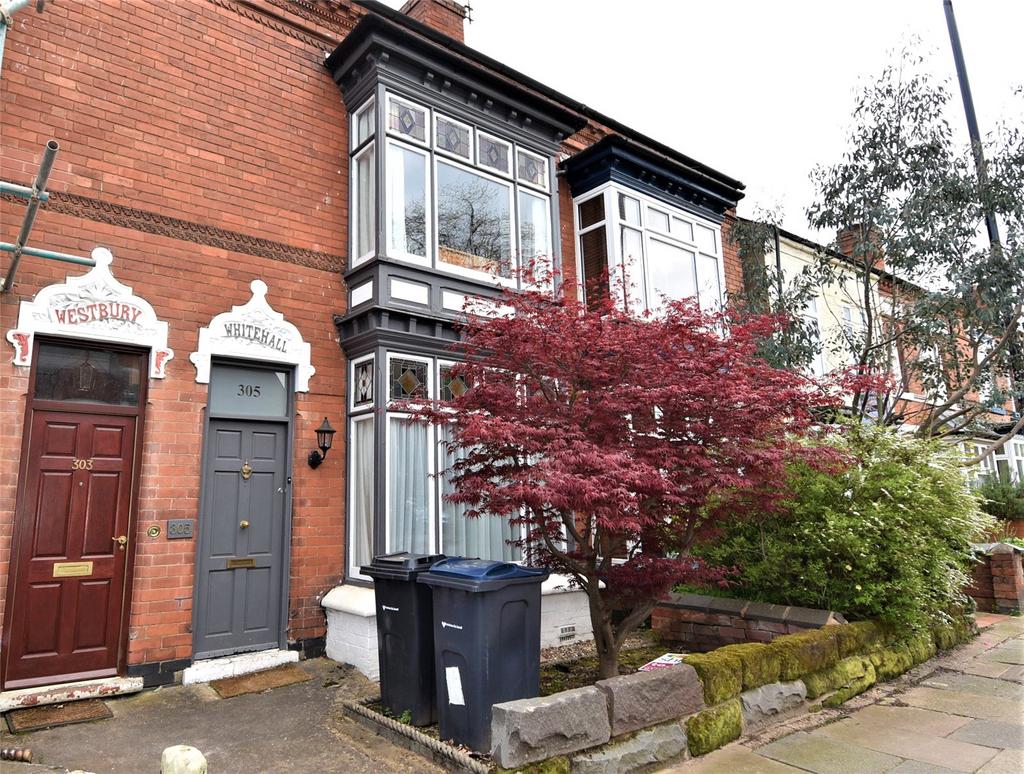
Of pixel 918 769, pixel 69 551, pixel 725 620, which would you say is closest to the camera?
pixel 918 769

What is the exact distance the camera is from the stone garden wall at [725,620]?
20.2 feet

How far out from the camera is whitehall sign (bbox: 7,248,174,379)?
5773 mm

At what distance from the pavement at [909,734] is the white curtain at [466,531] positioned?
3494mm

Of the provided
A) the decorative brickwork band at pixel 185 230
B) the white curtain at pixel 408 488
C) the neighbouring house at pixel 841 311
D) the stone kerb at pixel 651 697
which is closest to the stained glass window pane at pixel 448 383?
the white curtain at pixel 408 488

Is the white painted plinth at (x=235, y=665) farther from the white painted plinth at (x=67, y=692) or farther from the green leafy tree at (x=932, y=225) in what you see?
the green leafy tree at (x=932, y=225)

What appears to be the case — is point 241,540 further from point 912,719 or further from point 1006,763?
point 1006,763

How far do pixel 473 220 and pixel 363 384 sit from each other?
266 centimetres

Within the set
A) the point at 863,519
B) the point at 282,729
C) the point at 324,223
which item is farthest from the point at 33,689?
the point at 863,519

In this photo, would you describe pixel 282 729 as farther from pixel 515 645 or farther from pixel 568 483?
pixel 568 483

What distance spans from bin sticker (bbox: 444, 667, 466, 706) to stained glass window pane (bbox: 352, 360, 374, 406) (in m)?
3.57

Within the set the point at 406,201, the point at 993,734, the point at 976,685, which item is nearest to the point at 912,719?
the point at 993,734

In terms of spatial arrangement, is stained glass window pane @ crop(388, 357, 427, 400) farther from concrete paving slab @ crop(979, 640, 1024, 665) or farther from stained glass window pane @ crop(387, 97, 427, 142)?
concrete paving slab @ crop(979, 640, 1024, 665)

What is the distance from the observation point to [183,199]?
6.86 metres

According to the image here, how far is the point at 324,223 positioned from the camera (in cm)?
787
